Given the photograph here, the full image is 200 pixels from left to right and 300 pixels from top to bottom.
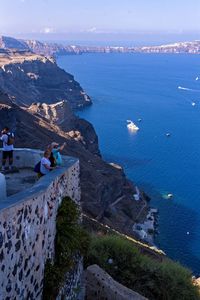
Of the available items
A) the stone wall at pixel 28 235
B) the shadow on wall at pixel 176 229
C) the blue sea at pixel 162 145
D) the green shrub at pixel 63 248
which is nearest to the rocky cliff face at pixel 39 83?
the blue sea at pixel 162 145

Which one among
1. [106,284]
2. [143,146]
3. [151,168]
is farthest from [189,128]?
[106,284]

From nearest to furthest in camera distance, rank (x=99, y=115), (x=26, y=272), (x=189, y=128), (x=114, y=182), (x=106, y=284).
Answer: (x=26, y=272) < (x=106, y=284) < (x=114, y=182) < (x=189, y=128) < (x=99, y=115)

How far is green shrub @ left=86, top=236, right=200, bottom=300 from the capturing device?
14508mm

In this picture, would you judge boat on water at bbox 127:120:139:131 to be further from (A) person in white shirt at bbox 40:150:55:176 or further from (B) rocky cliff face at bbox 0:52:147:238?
(A) person in white shirt at bbox 40:150:55:176

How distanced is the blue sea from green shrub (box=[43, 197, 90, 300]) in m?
33.4

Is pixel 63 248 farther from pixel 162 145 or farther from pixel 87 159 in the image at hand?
pixel 162 145

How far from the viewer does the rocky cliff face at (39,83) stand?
436 ft

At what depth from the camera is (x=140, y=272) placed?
49.8 ft

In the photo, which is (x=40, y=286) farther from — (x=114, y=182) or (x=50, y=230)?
(x=114, y=182)

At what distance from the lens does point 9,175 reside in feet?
35.1

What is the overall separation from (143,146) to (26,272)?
84.1 metres

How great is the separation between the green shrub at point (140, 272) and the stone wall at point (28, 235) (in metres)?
5.76

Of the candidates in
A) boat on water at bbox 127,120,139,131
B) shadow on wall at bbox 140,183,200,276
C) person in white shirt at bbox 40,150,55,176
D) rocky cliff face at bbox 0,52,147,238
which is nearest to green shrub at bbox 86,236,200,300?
person in white shirt at bbox 40,150,55,176

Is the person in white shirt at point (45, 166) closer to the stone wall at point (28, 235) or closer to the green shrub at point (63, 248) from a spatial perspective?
the stone wall at point (28, 235)
